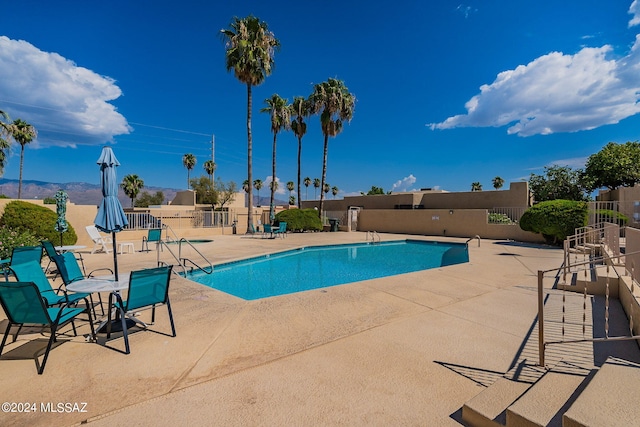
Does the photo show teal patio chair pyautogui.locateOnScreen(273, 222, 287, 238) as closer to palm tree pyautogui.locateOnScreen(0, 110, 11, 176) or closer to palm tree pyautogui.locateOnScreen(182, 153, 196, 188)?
palm tree pyautogui.locateOnScreen(0, 110, 11, 176)

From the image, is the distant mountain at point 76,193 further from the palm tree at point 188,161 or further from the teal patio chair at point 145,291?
the teal patio chair at point 145,291

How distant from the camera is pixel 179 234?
17234mm

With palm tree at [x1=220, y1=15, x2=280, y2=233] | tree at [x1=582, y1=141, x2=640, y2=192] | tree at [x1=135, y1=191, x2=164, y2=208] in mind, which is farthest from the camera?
tree at [x1=135, y1=191, x2=164, y2=208]

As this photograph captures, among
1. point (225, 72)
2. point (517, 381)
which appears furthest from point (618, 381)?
point (225, 72)

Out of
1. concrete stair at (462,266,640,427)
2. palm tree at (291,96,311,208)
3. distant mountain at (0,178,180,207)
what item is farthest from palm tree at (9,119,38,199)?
concrete stair at (462,266,640,427)

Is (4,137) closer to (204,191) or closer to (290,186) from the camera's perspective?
(204,191)

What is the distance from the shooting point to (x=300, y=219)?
21.5 m

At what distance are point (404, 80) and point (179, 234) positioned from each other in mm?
22430

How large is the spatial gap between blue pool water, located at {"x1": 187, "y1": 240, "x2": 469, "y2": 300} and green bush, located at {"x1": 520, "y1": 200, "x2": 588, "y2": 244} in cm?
325

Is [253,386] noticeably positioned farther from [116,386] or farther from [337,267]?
[337,267]

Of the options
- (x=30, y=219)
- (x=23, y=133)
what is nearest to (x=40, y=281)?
(x=30, y=219)

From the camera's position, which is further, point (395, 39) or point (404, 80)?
point (404, 80)

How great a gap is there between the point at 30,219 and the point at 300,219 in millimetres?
14188

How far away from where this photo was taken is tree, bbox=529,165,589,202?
97.6ft
